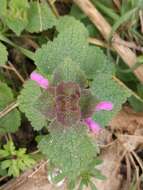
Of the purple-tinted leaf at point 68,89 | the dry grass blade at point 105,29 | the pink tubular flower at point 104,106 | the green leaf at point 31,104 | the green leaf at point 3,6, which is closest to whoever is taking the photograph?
the purple-tinted leaf at point 68,89

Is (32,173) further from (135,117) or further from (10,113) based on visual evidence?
(135,117)

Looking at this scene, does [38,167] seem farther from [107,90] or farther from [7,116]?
[107,90]

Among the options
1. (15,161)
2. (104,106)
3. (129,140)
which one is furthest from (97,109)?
(129,140)

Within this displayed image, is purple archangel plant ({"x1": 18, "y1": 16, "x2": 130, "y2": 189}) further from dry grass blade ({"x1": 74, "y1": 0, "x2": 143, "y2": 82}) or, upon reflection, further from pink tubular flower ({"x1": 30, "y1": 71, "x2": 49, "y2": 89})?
dry grass blade ({"x1": 74, "y1": 0, "x2": 143, "y2": 82})

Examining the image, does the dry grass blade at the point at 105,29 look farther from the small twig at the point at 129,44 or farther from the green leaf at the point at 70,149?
the green leaf at the point at 70,149

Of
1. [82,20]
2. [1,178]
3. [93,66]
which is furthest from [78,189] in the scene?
[82,20]

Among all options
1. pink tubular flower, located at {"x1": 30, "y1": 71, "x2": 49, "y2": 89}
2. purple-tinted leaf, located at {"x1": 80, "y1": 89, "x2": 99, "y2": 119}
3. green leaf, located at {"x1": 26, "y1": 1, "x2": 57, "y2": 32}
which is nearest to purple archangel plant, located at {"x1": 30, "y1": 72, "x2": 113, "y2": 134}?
purple-tinted leaf, located at {"x1": 80, "y1": 89, "x2": 99, "y2": 119}

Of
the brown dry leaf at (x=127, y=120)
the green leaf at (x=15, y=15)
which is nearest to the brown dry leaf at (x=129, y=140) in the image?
the brown dry leaf at (x=127, y=120)
